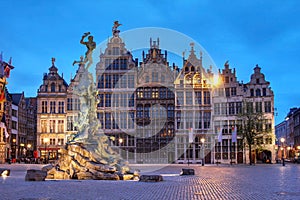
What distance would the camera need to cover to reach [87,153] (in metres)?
27.7

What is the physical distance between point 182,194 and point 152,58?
4915cm

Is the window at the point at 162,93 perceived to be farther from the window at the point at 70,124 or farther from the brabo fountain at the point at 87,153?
the brabo fountain at the point at 87,153

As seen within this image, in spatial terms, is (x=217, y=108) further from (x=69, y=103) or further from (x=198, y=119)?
(x=69, y=103)

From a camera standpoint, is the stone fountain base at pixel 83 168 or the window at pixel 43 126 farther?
the window at pixel 43 126

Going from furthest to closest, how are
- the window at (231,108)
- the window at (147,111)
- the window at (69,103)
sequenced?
the window at (69,103) → the window at (231,108) → the window at (147,111)

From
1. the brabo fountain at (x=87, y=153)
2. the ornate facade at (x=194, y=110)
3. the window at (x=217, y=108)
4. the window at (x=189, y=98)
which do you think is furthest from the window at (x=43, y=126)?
the brabo fountain at (x=87, y=153)

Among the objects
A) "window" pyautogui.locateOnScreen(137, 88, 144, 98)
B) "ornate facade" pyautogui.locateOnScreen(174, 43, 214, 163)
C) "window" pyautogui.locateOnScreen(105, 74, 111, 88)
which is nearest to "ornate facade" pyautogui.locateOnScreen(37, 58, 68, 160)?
"window" pyautogui.locateOnScreen(105, 74, 111, 88)

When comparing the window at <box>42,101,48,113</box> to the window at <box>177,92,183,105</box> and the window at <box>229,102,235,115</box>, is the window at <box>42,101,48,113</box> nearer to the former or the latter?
the window at <box>177,92,183,105</box>

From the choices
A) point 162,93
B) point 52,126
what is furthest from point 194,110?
point 52,126

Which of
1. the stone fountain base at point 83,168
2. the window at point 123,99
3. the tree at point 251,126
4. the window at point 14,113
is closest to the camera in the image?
the stone fountain base at point 83,168

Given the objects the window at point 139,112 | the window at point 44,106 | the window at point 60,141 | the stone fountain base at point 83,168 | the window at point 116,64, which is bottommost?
the stone fountain base at point 83,168

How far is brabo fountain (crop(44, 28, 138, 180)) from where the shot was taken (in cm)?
2661

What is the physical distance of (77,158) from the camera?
2744cm

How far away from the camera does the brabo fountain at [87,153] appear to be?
26611 mm
